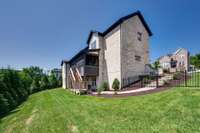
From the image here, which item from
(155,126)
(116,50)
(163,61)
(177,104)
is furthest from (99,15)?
(163,61)

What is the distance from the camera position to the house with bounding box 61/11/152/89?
15.1 m

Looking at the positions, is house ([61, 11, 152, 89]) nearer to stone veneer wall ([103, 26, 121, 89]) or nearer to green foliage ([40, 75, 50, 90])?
stone veneer wall ([103, 26, 121, 89])

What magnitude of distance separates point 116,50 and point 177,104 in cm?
1065

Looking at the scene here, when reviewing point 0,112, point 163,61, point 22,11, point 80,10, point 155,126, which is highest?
point 80,10

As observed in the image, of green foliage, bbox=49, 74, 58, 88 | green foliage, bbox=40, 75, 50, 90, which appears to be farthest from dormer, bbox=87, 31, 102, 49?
green foliage, bbox=49, 74, 58, 88

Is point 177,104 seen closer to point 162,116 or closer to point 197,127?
point 162,116

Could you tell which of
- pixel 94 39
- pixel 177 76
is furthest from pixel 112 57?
pixel 177 76

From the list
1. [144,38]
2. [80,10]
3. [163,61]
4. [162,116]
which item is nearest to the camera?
[162,116]

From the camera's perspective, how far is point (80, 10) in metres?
14.0

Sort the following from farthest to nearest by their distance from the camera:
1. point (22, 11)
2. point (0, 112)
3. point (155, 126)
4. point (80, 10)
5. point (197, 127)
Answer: point (80, 10) < point (22, 11) < point (0, 112) < point (155, 126) < point (197, 127)

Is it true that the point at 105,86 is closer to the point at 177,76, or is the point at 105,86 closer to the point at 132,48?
the point at 132,48

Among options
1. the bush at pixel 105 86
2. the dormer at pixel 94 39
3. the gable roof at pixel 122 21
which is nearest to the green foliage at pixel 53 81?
the dormer at pixel 94 39

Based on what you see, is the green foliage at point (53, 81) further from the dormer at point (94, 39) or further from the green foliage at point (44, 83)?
the dormer at point (94, 39)

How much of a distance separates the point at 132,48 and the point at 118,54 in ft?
6.96
